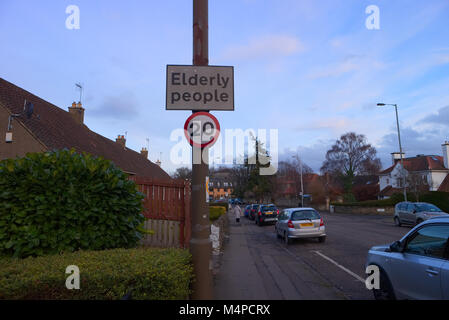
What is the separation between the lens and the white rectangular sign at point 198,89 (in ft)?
13.1

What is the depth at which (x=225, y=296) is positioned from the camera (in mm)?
5293

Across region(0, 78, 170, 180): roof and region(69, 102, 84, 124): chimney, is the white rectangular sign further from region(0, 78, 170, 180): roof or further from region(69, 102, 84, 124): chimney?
region(69, 102, 84, 124): chimney

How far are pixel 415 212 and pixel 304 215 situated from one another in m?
10.4

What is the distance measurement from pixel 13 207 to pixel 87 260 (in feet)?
5.64

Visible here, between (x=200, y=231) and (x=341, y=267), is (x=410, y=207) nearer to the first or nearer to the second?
(x=341, y=267)

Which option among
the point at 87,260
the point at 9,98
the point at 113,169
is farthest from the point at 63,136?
the point at 87,260

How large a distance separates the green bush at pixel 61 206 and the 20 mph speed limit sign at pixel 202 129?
1.92 m

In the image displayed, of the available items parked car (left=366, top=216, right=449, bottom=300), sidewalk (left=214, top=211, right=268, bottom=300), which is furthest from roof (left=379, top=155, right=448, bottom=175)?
parked car (left=366, top=216, right=449, bottom=300)

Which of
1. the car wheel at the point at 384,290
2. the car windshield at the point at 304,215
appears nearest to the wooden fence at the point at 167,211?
the car wheel at the point at 384,290

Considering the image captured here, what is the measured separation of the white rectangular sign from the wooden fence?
3.43 meters

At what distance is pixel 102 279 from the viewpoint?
340 cm

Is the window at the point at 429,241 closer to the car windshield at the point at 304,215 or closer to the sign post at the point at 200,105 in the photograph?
the sign post at the point at 200,105
